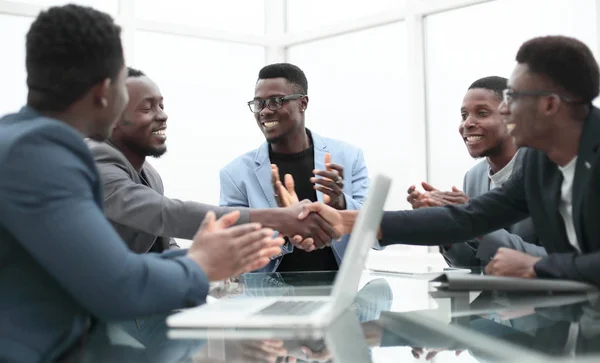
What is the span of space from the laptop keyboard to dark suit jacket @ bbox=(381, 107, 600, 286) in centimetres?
84

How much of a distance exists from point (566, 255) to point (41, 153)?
160 centimetres

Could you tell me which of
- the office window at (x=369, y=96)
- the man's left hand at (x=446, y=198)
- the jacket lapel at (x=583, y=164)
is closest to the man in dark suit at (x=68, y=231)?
the jacket lapel at (x=583, y=164)

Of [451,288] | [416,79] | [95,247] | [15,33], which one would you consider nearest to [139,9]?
[15,33]

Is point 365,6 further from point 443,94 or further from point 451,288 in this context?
point 451,288

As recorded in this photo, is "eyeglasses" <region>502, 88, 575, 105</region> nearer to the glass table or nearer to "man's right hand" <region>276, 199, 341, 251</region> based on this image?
the glass table

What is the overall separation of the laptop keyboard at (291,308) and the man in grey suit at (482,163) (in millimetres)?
1306

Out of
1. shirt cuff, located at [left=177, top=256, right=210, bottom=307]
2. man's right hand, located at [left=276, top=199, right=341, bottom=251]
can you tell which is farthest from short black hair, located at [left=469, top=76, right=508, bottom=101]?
shirt cuff, located at [left=177, top=256, right=210, bottom=307]

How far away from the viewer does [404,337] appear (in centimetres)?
136

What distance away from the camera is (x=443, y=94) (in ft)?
17.6

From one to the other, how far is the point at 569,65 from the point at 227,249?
4.63ft

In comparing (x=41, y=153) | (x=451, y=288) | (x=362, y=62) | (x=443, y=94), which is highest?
(x=362, y=62)

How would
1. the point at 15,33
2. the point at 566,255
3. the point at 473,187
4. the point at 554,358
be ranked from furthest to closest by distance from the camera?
the point at 15,33 → the point at 473,187 → the point at 566,255 → the point at 554,358

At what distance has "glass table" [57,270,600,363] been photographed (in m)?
1.17

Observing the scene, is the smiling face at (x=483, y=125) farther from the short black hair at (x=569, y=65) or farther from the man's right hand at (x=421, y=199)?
the short black hair at (x=569, y=65)
